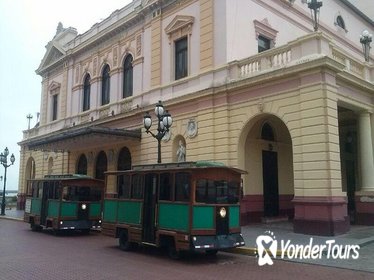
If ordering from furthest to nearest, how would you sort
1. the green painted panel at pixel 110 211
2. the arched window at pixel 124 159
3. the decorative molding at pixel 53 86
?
the decorative molding at pixel 53 86
the arched window at pixel 124 159
the green painted panel at pixel 110 211

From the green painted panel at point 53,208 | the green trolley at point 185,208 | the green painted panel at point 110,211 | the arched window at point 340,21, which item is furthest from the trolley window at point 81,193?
the arched window at point 340,21

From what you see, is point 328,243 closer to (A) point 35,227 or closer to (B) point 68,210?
(B) point 68,210

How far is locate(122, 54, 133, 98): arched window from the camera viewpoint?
26.6m

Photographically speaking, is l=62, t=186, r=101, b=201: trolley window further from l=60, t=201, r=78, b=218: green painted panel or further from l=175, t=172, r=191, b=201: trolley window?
l=175, t=172, r=191, b=201: trolley window

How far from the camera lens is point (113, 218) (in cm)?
1441

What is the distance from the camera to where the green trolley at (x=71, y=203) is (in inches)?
722

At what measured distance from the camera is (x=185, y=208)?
11.6 metres

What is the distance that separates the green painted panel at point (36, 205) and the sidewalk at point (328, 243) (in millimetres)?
9926

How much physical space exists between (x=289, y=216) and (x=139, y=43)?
13.5 metres

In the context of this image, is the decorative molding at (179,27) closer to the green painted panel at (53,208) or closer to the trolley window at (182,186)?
the green painted panel at (53,208)

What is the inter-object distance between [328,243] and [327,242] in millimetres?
174

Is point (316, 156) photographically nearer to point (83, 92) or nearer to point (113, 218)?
point (113, 218)

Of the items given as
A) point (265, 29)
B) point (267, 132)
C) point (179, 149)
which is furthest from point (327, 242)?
point (265, 29)

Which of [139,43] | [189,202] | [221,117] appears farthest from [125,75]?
[189,202]
